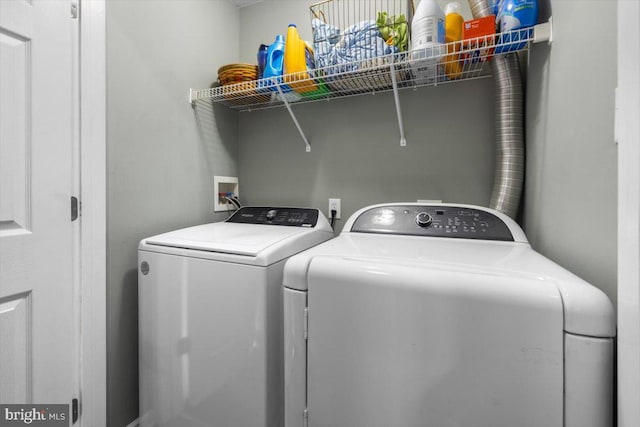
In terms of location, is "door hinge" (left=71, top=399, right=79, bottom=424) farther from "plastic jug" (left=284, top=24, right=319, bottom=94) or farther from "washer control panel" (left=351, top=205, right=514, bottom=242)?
"plastic jug" (left=284, top=24, right=319, bottom=94)

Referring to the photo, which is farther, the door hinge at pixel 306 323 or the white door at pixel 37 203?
the white door at pixel 37 203

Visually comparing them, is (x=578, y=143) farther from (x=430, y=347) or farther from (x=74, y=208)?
(x=74, y=208)

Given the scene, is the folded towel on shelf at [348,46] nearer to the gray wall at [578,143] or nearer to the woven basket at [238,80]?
the woven basket at [238,80]

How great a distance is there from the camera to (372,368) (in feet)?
2.45

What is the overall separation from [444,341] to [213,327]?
2.72ft

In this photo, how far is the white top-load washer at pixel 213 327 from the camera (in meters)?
1.02

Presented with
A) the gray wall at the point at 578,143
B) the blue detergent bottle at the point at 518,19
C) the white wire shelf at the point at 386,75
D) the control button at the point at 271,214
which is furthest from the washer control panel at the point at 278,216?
the blue detergent bottle at the point at 518,19

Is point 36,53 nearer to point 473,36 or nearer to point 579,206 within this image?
point 473,36

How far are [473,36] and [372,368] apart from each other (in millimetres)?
1281

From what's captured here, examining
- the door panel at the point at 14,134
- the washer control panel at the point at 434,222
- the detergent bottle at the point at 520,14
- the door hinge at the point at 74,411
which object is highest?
the detergent bottle at the point at 520,14

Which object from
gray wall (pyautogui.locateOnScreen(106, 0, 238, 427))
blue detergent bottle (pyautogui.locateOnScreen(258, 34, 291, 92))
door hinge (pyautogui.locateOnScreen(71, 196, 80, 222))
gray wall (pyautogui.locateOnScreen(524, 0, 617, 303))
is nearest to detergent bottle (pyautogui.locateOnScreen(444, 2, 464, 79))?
gray wall (pyautogui.locateOnScreen(524, 0, 617, 303))

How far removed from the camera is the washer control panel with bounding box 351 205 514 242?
117 centimetres

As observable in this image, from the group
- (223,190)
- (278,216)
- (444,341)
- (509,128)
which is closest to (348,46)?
(509,128)

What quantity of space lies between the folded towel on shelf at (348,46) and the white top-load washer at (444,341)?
3.02 feet
